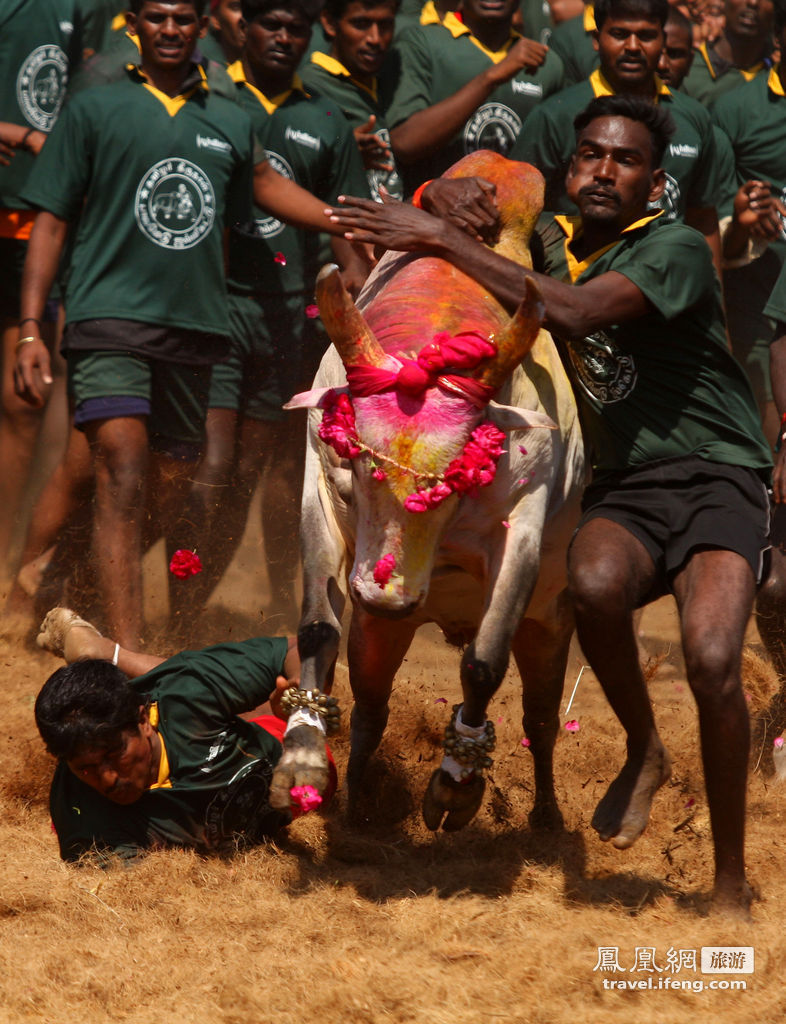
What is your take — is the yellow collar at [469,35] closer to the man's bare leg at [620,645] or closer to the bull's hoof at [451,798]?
the man's bare leg at [620,645]

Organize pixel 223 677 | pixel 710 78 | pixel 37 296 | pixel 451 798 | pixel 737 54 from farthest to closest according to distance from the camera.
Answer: pixel 737 54, pixel 710 78, pixel 37 296, pixel 223 677, pixel 451 798

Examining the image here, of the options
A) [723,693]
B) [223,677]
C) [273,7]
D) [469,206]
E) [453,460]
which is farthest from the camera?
[273,7]

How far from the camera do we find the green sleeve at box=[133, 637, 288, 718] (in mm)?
5055

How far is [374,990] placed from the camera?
3760mm

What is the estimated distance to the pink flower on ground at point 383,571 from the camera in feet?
13.3

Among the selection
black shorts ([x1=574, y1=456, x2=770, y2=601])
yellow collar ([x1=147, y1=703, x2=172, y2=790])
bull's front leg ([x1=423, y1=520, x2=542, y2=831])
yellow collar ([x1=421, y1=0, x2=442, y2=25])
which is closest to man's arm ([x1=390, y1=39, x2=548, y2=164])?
yellow collar ([x1=421, y1=0, x2=442, y2=25])

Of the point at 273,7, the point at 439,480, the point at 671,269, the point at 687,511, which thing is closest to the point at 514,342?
the point at 439,480

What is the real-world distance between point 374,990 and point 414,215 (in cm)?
224

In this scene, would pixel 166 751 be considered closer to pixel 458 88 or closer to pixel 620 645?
pixel 620 645

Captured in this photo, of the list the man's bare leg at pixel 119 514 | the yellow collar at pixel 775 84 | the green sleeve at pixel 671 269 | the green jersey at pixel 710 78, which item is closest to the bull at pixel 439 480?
the green sleeve at pixel 671 269

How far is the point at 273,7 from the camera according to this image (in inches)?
280

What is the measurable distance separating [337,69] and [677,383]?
12.0 ft

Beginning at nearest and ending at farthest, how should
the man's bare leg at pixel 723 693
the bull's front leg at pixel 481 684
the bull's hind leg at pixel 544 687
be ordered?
Result: the man's bare leg at pixel 723 693
the bull's front leg at pixel 481 684
the bull's hind leg at pixel 544 687

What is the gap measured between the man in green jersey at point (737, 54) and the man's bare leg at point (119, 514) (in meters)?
3.96
